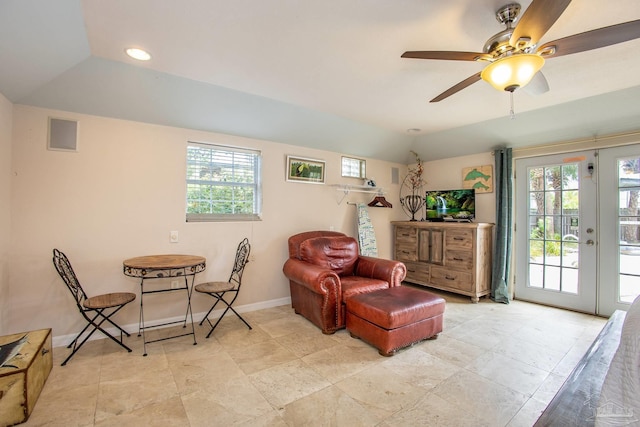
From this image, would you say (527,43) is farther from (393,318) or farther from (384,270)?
(384,270)

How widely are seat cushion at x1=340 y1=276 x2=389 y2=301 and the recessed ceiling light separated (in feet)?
9.09

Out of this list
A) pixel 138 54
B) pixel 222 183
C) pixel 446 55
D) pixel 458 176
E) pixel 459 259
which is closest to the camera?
pixel 446 55

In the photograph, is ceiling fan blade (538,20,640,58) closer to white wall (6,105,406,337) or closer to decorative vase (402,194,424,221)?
white wall (6,105,406,337)

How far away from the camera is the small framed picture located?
4035 millimetres

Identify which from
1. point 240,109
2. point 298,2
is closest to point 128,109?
point 240,109

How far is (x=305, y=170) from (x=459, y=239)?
2480 mm

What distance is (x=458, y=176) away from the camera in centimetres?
483

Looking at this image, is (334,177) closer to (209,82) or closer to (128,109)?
(209,82)

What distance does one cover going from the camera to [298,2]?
5.69ft

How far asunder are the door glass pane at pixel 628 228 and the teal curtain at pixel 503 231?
1.10 m

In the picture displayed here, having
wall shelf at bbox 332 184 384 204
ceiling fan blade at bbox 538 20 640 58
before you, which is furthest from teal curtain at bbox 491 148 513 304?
ceiling fan blade at bbox 538 20 640 58

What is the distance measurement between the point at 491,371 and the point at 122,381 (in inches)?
112

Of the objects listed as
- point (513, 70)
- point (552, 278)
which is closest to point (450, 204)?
point (552, 278)

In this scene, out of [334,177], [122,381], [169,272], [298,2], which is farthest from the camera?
[334,177]
